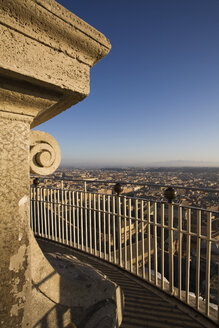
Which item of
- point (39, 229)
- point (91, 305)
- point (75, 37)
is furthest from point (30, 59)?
point (39, 229)

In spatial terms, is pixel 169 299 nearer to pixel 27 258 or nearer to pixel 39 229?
pixel 27 258

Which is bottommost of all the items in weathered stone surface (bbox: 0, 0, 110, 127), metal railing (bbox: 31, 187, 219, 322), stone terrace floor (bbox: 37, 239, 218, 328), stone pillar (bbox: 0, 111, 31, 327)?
stone terrace floor (bbox: 37, 239, 218, 328)

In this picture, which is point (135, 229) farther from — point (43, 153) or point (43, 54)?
point (43, 54)

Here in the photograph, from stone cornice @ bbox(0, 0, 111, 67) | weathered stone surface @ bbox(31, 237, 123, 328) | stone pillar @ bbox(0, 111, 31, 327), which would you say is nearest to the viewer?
stone cornice @ bbox(0, 0, 111, 67)

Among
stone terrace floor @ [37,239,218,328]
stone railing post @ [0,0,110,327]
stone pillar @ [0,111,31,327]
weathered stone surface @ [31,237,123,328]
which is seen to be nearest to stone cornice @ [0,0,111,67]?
stone railing post @ [0,0,110,327]

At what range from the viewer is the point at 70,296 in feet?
5.95

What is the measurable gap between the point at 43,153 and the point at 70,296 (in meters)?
1.49

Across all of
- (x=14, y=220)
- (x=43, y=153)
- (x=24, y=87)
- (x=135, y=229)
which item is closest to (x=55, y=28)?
(x=24, y=87)

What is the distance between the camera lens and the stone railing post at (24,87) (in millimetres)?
967

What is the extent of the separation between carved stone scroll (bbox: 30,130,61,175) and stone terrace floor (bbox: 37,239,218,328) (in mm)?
1581

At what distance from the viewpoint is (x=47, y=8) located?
999 mm

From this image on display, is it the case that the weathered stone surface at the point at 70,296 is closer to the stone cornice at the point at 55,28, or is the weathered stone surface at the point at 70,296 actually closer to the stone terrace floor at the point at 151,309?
the stone terrace floor at the point at 151,309

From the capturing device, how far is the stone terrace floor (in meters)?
2.24

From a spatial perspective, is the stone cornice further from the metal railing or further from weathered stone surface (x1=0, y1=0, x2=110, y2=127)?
the metal railing
